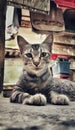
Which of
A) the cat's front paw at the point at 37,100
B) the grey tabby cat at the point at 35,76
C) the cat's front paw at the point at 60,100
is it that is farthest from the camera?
the grey tabby cat at the point at 35,76

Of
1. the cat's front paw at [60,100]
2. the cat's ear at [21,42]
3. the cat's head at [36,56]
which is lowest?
the cat's front paw at [60,100]

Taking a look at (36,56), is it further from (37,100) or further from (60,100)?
(37,100)

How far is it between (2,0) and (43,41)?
0.84 m

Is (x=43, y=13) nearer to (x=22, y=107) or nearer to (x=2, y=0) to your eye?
(x=2, y=0)

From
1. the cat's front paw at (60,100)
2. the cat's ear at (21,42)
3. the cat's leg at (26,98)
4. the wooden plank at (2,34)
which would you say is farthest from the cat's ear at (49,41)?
the cat's front paw at (60,100)

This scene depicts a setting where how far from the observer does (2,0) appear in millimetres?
4789

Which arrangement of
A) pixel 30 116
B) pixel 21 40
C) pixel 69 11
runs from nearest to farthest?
pixel 30 116 → pixel 21 40 → pixel 69 11

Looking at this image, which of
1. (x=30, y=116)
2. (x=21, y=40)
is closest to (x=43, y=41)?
(x=21, y=40)

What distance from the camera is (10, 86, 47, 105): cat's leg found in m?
3.59

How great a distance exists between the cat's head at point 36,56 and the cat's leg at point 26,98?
1.03 feet

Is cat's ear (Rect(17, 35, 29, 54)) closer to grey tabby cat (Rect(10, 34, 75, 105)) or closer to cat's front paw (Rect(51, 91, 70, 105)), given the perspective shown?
grey tabby cat (Rect(10, 34, 75, 105))

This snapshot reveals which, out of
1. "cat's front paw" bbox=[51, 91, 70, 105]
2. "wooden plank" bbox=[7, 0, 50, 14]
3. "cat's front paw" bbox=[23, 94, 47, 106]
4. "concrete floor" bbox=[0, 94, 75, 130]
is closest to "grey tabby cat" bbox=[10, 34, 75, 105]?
"cat's front paw" bbox=[51, 91, 70, 105]

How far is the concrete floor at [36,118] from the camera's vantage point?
280 cm

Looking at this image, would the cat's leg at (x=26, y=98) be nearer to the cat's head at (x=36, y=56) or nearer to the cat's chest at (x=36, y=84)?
the cat's chest at (x=36, y=84)
